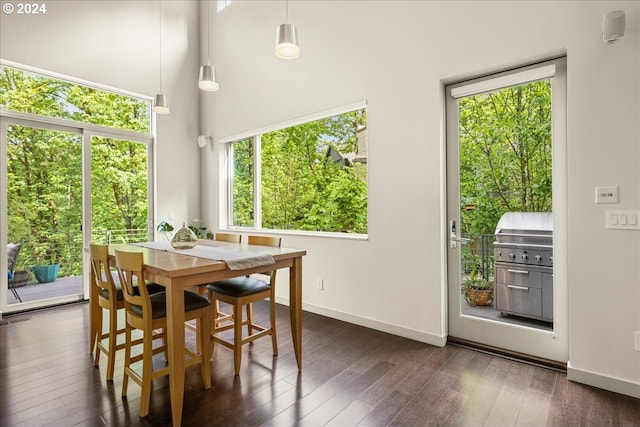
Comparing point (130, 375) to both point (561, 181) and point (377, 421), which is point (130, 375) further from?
point (561, 181)

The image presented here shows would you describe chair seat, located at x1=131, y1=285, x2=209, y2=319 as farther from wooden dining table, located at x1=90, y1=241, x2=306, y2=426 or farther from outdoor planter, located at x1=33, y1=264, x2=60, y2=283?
outdoor planter, located at x1=33, y1=264, x2=60, y2=283

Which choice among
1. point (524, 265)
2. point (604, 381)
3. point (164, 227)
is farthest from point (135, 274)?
point (164, 227)

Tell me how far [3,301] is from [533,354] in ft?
17.2

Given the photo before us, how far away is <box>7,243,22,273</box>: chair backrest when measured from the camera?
12.3ft

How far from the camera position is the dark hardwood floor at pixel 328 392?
1.88 m

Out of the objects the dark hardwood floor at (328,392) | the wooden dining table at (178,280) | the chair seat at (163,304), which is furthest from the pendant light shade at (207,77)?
the dark hardwood floor at (328,392)

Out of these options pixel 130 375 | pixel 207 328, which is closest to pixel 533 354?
pixel 207 328

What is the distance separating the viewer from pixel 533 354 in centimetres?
253

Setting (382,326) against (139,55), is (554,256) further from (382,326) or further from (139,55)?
(139,55)

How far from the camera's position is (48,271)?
403 centimetres

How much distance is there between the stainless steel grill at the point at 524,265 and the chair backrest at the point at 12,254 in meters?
4.97

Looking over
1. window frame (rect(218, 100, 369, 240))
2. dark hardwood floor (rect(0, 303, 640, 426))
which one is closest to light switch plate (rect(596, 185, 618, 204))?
dark hardwood floor (rect(0, 303, 640, 426))

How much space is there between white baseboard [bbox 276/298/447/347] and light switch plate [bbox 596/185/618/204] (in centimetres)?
153

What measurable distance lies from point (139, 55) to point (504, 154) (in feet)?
15.9
